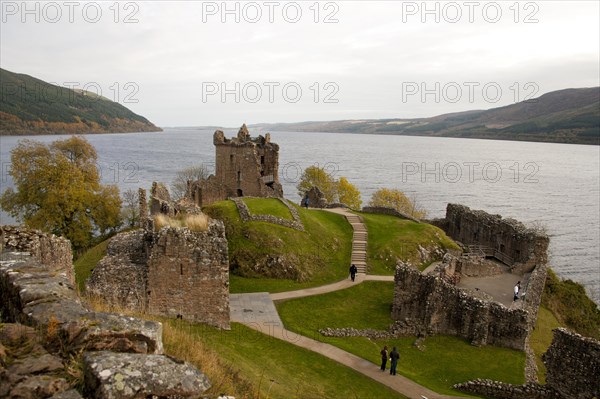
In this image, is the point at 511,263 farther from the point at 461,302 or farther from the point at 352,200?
the point at 352,200

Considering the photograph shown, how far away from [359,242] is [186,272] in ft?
70.5

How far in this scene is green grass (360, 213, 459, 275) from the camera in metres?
34.6

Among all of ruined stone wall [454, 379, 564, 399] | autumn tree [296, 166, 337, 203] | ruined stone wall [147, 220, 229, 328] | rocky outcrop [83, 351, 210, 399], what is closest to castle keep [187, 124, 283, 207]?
autumn tree [296, 166, 337, 203]

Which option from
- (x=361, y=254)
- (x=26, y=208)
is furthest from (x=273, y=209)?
(x=26, y=208)

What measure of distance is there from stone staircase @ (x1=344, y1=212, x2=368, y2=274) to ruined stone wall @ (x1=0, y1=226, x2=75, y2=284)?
23037 mm

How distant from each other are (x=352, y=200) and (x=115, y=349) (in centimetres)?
6822

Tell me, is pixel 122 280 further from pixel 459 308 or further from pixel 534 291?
pixel 534 291

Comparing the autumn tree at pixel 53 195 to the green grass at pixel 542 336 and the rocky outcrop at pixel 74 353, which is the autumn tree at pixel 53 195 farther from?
the green grass at pixel 542 336

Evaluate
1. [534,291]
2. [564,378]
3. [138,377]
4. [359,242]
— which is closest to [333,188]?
[359,242]

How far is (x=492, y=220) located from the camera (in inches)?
1695

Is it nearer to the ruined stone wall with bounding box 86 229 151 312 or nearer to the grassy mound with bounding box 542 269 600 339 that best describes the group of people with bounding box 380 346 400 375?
the ruined stone wall with bounding box 86 229 151 312

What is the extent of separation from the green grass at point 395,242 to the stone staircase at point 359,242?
413 mm

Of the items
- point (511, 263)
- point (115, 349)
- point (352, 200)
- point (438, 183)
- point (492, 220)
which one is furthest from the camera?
point (438, 183)

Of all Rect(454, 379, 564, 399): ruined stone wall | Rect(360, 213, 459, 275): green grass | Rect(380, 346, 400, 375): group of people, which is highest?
Rect(360, 213, 459, 275): green grass
